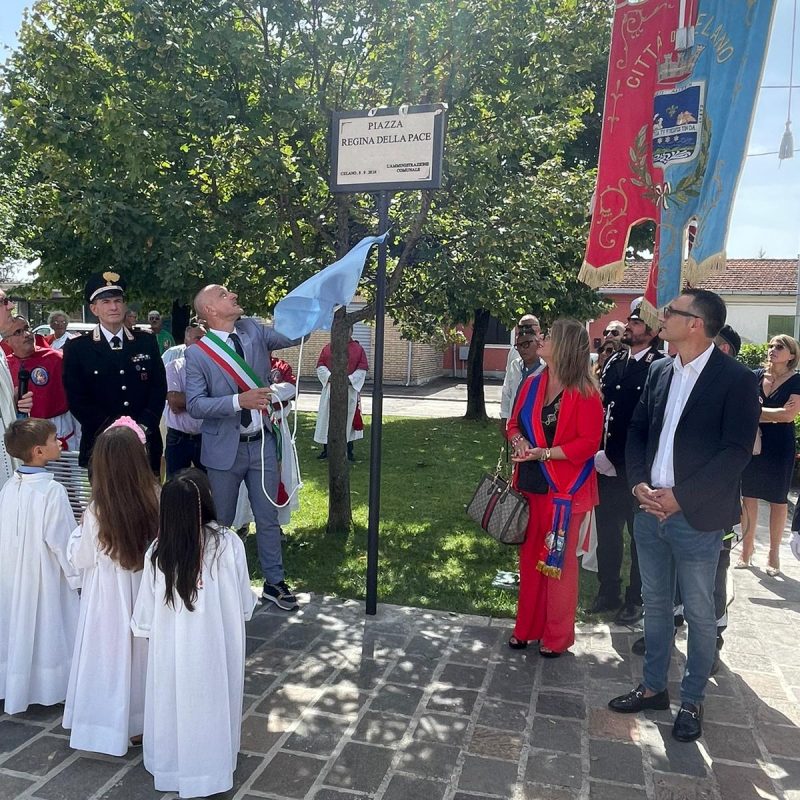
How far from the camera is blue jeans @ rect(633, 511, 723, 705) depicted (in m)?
3.46

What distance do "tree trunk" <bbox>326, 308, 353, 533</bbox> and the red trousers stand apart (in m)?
2.54

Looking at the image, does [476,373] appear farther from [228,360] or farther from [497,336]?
[497,336]

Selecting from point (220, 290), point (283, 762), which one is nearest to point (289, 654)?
point (283, 762)

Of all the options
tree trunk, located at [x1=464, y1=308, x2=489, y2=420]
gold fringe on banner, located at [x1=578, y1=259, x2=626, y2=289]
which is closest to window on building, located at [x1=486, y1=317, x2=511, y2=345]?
tree trunk, located at [x1=464, y1=308, x2=489, y2=420]

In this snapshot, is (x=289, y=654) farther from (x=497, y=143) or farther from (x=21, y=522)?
(x=497, y=143)

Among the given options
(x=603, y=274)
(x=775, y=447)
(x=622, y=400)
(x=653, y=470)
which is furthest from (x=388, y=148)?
(x=775, y=447)

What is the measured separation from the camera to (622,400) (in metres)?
4.77

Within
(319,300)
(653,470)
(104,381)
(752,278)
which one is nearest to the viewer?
(653,470)

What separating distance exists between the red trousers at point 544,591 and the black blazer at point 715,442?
971mm

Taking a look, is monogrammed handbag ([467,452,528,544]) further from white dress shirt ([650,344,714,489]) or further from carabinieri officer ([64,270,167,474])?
carabinieri officer ([64,270,167,474])

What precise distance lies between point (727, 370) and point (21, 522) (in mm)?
3437

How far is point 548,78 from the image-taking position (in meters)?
5.92

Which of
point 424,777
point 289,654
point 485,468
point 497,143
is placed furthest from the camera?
point 485,468

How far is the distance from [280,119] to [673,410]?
3.62 meters
